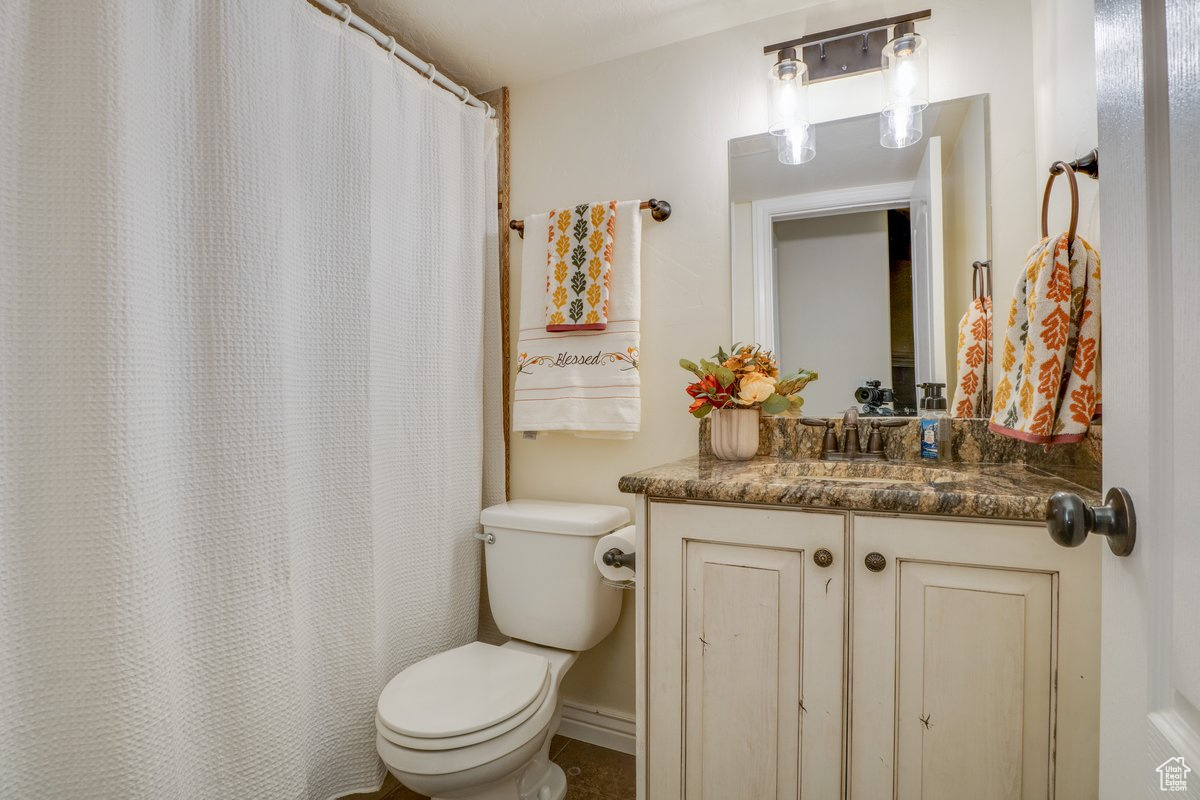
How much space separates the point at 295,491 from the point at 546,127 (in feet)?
4.60

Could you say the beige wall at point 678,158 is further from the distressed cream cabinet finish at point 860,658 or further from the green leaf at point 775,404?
the distressed cream cabinet finish at point 860,658

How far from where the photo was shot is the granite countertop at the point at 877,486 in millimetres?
1011

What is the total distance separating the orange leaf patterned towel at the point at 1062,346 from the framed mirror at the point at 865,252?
1.32 feet

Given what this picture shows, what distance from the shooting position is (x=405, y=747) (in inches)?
48.3

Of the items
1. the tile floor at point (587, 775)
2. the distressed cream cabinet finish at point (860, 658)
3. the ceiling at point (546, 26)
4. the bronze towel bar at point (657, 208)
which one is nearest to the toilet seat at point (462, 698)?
the distressed cream cabinet finish at point (860, 658)

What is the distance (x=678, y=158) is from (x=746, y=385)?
0.76m

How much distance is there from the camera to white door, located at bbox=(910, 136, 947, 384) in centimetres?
155

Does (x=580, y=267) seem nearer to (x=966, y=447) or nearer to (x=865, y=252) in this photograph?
(x=865, y=252)

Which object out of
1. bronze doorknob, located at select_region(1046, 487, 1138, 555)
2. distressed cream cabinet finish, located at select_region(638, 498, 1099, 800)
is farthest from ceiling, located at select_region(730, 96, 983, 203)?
bronze doorknob, located at select_region(1046, 487, 1138, 555)

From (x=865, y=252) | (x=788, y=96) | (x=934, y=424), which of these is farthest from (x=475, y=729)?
(x=788, y=96)

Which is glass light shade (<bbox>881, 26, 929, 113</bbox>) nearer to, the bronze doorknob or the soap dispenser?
the soap dispenser

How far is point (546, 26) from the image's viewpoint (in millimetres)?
1753

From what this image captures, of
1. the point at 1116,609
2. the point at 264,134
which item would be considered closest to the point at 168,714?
the point at 264,134

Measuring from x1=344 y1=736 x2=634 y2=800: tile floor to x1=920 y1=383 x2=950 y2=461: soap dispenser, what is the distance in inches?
48.1
